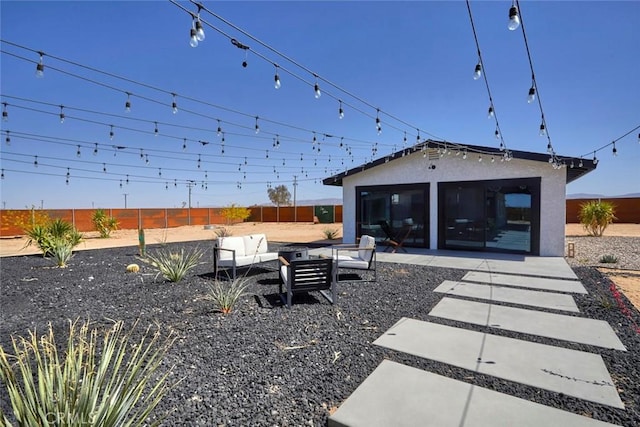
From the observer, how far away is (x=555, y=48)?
6.12m

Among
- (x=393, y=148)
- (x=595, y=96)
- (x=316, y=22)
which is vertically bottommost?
(x=393, y=148)

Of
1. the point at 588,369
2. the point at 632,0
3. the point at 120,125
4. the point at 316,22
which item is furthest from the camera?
the point at 120,125

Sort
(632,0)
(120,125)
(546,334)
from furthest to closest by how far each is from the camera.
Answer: (120,125) → (632,0) → (546,334)

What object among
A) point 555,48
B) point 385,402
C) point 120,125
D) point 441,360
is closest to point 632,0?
point 555,48

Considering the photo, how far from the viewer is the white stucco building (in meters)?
8.26

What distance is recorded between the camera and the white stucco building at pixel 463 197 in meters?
8.26

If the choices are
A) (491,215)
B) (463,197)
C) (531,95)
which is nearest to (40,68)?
(531,95)

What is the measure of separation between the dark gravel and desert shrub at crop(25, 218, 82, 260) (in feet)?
8.29

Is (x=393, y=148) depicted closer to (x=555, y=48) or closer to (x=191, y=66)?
(x=555, y=48)

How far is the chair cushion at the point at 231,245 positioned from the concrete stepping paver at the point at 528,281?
14.9ft

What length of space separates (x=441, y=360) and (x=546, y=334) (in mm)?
1462

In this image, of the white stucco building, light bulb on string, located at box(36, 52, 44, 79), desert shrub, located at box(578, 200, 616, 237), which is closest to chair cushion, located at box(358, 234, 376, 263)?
the white stucco building

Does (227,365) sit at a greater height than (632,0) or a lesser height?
lesser

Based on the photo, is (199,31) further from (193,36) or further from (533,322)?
(533,322)
